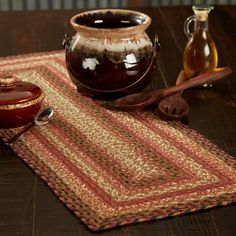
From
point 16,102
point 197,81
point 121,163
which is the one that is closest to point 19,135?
point 16,102

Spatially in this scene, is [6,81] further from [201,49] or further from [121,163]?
[201,49]

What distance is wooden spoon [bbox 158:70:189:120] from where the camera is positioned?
1.30m

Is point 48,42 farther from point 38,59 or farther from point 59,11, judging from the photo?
point 59,11

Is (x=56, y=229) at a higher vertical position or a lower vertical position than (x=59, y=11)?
higher

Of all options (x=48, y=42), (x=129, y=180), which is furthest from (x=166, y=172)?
(x=48, y=42)

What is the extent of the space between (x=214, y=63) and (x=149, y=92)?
0.16 metres

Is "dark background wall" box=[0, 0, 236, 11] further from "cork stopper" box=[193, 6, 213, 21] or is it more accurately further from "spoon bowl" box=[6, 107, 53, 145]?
"spoon bowl" box=[6, 107, 53, 145]

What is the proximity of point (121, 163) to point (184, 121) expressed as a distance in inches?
8.3

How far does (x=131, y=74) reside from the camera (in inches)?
52.4

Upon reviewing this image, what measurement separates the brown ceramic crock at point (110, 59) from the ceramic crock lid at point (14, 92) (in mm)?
124

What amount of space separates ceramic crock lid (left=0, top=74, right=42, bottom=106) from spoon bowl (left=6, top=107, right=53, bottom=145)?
4 centimetres

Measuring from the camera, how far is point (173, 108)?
131 centimetres

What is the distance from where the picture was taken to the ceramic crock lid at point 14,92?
1.21 meters

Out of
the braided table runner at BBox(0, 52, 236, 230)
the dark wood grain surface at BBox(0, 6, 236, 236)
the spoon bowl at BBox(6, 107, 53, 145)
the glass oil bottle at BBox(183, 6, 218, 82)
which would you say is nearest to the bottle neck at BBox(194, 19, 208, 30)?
the glass oil bottle at BBox(183, 6, 218, 82)
